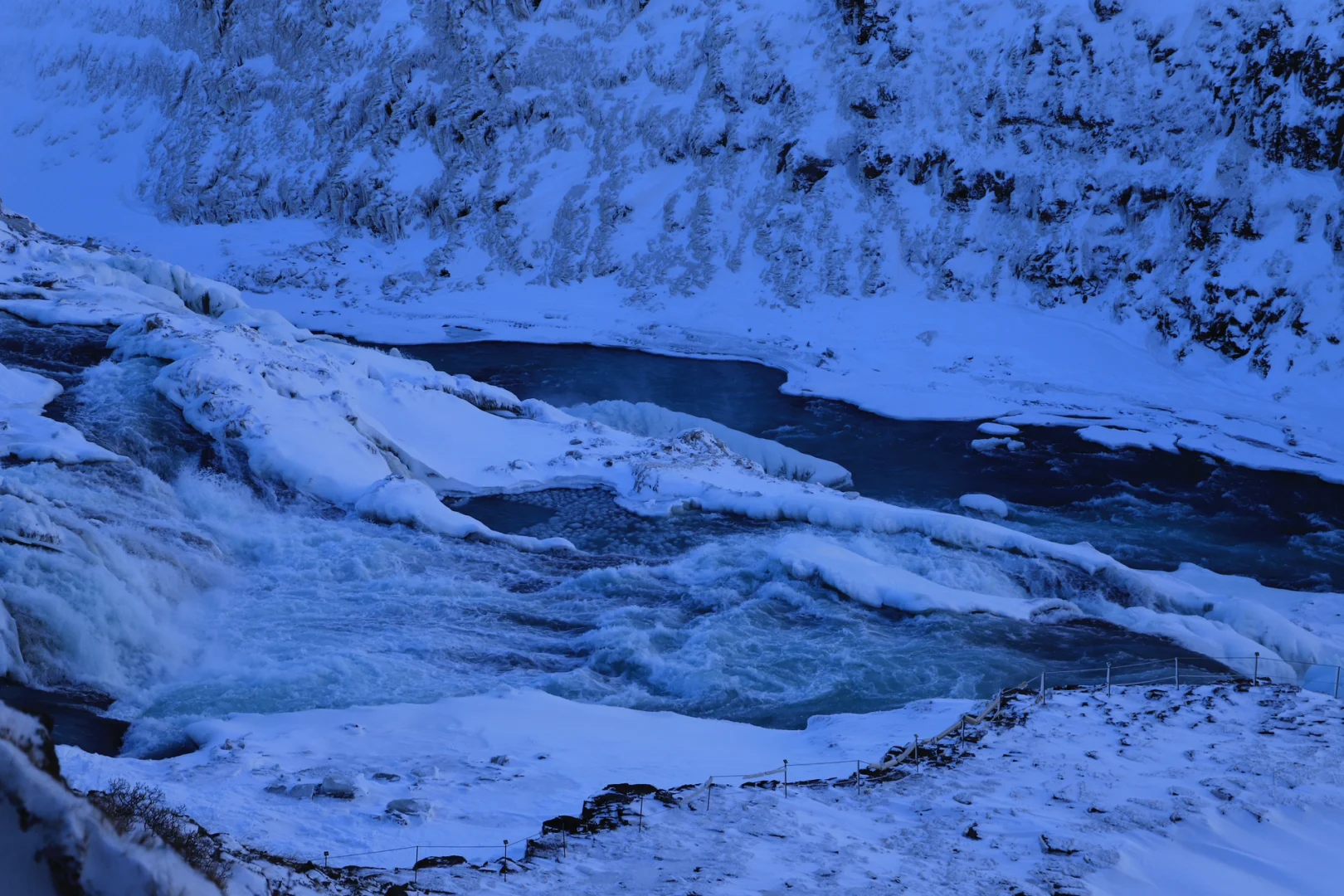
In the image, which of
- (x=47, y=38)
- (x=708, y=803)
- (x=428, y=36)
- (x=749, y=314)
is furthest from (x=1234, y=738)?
(x=47, y=38)

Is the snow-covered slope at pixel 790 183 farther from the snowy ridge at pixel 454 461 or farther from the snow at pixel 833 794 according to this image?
the snow at pixel 833 794

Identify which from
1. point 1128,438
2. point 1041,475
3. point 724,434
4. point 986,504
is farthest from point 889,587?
point 1128,438

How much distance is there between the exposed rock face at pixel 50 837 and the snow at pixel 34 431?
17.1 metres

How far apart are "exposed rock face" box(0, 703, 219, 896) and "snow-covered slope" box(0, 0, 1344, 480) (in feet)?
115

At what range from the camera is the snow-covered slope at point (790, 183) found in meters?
42.4

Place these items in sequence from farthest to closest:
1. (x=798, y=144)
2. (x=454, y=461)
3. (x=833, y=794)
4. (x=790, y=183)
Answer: (x=798, y=144)
(x=790, y=183)
(x=454, y=461)
(x=833, y=794)

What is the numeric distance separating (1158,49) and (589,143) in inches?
1001

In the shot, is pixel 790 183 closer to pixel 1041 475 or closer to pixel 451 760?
pixel 1041 475

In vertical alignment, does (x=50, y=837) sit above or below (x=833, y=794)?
above

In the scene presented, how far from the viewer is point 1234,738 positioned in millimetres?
12875

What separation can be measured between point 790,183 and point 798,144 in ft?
6.17

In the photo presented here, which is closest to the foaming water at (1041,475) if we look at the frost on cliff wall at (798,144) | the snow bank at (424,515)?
the frost on cliff wall at (798,144)

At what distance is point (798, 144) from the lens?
53.0 m

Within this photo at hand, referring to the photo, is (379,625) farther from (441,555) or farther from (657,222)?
(657,222)
